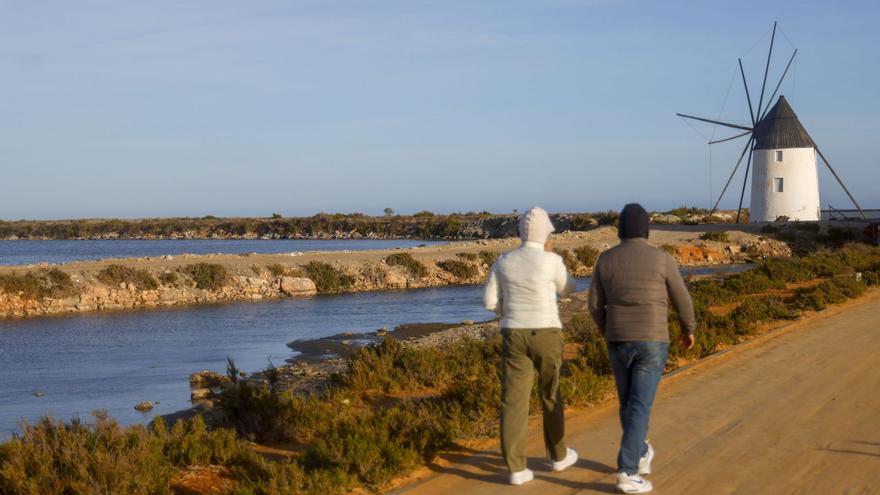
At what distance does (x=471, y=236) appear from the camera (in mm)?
90875

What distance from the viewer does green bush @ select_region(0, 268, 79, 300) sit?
99.8ft

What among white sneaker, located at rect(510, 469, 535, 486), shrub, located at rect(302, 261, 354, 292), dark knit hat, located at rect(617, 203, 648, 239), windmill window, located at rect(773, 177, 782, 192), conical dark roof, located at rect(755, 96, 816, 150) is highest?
→ conical dark roof, located at rect(755, 96, 816, 150)

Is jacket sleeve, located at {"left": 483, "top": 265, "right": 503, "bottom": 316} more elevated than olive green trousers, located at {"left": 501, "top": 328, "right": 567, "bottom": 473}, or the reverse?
jacket sleeve, located at {"left": 483, "top": 265, "right": 503, "bottom": 316}

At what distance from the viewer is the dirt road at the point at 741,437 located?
6.89 meters

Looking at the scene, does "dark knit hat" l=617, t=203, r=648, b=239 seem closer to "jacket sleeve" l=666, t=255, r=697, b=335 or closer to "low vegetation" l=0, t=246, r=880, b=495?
"jacket sleeve" l=666, t=255, r=697, b=335

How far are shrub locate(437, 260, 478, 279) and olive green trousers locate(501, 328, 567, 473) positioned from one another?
1351 inches

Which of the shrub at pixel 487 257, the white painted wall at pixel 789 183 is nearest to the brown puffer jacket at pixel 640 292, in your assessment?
the shrub at pixel 487 257

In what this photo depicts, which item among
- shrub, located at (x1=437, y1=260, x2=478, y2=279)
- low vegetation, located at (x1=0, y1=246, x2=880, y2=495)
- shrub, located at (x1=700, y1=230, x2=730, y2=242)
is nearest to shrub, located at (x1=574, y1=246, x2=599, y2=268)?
shrub, located at (x1=437, y1=260, x2=478, y2=279)

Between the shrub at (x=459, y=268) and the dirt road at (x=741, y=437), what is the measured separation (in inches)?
1137

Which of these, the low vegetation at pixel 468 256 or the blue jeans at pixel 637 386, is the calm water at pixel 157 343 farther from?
the blue jeans at pixel 637 386

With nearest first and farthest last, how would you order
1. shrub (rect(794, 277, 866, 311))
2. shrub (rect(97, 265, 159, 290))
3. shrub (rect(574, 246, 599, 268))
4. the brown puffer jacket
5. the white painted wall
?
1. the brown puffer jacket
2. shrub (rect(794, 277, 866, 311))
3. shrub (rect(97, 265, 159, 290))
4. shrub (rect(574, 246, 599, 268))
5. the white painted wall

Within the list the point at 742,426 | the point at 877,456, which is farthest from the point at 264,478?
the point at 877,456

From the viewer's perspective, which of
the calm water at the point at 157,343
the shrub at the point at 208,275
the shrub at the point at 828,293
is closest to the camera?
the calm water at the point at 157,343

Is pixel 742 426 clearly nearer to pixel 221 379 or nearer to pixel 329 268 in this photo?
pixel 221 379
